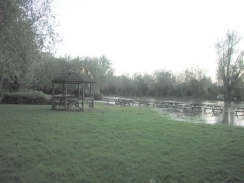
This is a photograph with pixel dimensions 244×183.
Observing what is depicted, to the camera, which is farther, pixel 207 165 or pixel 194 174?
pixel 207 165

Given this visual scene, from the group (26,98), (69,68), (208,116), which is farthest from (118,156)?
(69,68)

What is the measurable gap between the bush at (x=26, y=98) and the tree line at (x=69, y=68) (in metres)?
1.42

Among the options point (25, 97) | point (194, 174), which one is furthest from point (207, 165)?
point (25, 97)

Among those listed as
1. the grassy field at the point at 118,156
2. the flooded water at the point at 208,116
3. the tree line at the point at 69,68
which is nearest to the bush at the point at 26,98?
the tree line at the point at 69,68

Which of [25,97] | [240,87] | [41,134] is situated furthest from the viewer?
[240,87]

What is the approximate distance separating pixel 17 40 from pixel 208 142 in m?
8.14

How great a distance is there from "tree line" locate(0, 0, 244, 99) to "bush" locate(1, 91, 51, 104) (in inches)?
55.9

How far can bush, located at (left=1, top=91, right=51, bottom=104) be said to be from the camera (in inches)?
842

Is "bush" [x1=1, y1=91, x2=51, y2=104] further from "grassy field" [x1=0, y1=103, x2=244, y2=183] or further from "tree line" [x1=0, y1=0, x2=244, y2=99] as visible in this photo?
"grassy field" [x1=0, y1=103, x2=244, y2=183]

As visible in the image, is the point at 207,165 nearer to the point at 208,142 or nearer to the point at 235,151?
the point at 235,151

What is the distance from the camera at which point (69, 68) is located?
119 ft

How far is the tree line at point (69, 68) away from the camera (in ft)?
26.1

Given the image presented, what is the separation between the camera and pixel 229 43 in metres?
43.6

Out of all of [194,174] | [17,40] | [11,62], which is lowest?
[194,174]
